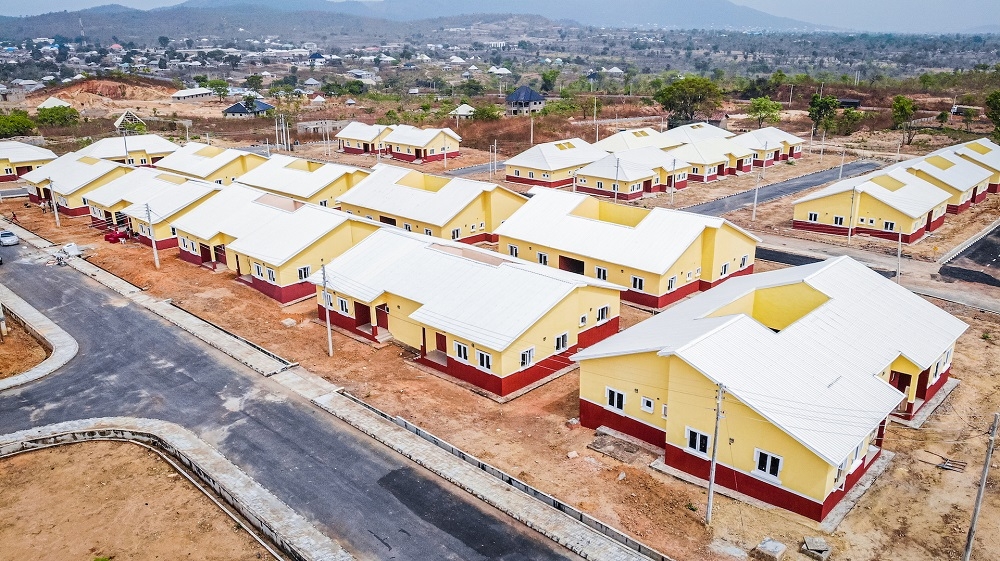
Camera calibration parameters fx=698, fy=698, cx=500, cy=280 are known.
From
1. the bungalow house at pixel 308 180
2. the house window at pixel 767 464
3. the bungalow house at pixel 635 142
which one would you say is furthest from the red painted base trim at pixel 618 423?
the bungalow house at pixel 635 142

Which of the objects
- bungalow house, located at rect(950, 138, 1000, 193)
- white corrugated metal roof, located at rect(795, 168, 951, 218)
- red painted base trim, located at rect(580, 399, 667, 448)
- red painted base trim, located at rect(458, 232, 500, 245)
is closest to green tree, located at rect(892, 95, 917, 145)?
bungalow house, located at rect(950, 138, 1000, 193)

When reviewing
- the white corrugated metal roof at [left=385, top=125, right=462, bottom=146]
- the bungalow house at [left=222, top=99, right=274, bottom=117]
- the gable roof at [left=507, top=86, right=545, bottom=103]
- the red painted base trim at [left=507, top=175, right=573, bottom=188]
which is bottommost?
the red painted base trim at [left=507, top=175, right=573, bottom=188]

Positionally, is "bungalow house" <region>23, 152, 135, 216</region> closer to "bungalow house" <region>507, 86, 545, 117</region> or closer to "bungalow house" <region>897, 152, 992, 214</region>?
"bungalow house" <region>897, 152, 992, 214</region>

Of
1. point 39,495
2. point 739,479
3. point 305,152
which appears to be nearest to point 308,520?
point 39,495

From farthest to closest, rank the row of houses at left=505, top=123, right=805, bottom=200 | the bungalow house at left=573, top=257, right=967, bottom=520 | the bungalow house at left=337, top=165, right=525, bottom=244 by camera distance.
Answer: the row of houses at left=505, top=123, right=805, bottom=200
the bungalow house at left=337, top=165, right=525, bottom=244
the bungalow house at left=573, top=257, right=967, bottom=520

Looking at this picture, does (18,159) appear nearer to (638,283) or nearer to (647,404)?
(638,283)

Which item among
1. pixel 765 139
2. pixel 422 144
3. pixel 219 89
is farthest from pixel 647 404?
pixel 219 89

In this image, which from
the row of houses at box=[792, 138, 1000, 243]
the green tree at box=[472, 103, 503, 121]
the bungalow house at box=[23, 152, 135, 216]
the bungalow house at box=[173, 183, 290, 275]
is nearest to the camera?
the bungalow house at box=[173, 183, 290, 275]
